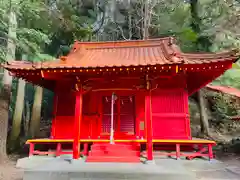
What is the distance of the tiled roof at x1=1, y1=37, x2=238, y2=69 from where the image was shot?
652 centimetres

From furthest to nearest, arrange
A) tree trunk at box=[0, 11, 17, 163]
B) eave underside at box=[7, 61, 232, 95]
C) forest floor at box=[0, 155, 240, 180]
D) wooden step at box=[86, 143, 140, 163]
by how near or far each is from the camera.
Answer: tree trunk at box=[0, 11, 17, 163] → forest floor at box=[0, 155, 240, 180] → wooden step at box=[86, 143, 140, 163] → eave underside at box=[7, 61, 232, 95]

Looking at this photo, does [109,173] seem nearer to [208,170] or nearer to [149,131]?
[149,131]

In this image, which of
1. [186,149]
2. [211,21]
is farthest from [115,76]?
[211,21]

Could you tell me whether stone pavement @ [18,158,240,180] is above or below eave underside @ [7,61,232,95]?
below

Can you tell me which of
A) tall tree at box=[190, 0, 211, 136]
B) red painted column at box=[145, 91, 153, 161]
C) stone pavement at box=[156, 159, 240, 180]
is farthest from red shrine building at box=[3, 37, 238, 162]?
tall tree at box=[190, 0, 211, 136]

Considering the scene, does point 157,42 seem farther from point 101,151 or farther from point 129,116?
point 101,151

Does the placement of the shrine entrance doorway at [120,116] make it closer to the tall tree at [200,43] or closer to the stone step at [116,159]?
the stone step at [116,159]

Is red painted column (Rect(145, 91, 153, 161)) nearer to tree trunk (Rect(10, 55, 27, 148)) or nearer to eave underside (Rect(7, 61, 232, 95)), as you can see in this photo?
eave underside (Rect(7, 61, 232, 95))

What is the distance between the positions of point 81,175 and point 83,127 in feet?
9.83

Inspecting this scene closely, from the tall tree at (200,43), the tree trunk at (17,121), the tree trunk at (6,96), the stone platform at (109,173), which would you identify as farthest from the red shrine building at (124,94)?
the tall tree at (200,43)

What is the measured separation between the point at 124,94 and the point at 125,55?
5.50 ft

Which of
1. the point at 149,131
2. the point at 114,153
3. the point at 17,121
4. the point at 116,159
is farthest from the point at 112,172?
the point at 17,121

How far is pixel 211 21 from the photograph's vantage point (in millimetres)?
13562

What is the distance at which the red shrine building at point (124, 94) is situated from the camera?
20.8 feet
